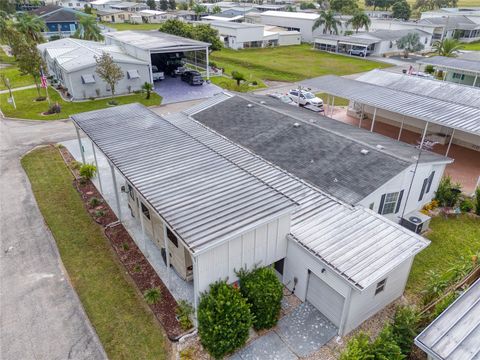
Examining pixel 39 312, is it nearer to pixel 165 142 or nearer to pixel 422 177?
pixel 165 142

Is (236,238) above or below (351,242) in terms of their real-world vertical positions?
above

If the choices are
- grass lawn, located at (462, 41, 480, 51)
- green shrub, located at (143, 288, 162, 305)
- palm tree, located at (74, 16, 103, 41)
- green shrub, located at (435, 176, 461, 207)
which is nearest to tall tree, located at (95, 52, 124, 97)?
palm tree, located at (74, 16, 103, 41)

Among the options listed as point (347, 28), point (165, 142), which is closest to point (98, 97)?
point (165, 142)

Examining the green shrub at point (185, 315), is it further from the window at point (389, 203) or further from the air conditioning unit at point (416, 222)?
the air conditioning unit at point (416, 222)

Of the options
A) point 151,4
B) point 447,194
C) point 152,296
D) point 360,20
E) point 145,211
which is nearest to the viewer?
point 152,296

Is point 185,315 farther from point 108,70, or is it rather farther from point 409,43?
point 409,43

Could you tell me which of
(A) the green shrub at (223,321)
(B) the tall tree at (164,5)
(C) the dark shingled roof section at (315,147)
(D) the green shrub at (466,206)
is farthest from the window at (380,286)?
(B) the tall tree at (164,5)

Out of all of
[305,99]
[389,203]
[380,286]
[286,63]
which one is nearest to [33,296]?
[380,286]
